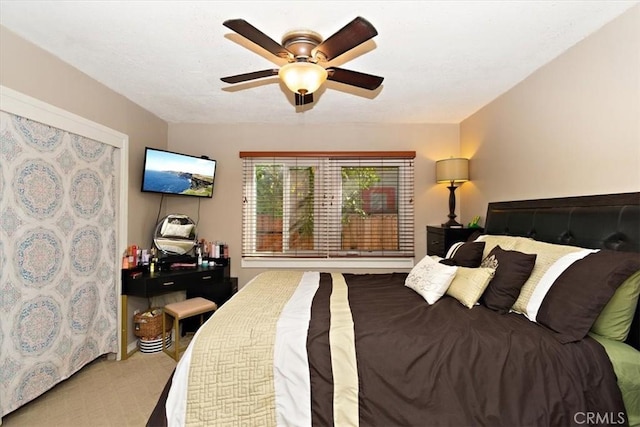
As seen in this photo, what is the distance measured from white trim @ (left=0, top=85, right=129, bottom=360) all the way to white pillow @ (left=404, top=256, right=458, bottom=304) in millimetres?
2622

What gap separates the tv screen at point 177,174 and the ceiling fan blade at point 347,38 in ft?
7.23

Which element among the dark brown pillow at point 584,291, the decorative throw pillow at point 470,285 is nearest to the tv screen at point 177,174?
the decorative throw pillow at point 470,285

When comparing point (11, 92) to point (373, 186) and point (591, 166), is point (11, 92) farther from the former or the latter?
point (591, 166)

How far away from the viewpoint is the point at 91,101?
2.60 meters

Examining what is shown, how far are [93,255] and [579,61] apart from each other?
384 centimetres

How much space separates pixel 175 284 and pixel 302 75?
2293 mm

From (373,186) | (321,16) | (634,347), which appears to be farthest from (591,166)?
(373,186)

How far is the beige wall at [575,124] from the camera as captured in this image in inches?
67.9

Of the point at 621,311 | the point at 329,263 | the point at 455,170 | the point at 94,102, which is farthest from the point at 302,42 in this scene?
the point at 329,263

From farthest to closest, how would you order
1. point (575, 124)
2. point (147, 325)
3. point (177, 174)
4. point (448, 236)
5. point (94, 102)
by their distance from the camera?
point (177, 174), point (448, 236), point (147, 325), point (94, 102), point (575, 124)

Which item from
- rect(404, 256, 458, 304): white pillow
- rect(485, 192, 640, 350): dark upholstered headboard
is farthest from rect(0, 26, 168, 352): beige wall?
rect(485, 192, 640, 350): dark upholstered headboard

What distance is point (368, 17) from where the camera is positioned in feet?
5.87

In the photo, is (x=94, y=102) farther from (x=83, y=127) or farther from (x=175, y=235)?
(x=175, y=235)

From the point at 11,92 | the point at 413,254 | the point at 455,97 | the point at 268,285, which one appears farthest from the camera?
the point at 413,254
